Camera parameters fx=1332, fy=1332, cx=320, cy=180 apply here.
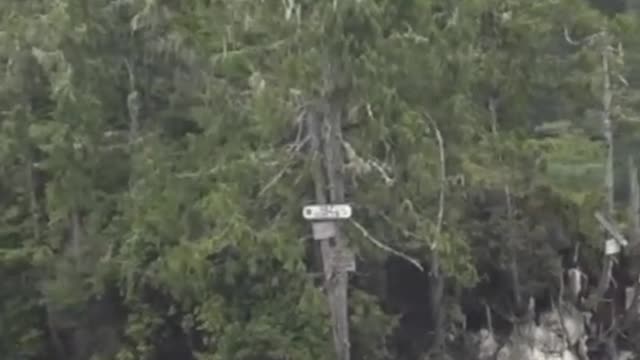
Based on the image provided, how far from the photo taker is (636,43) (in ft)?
Answer: 47.8

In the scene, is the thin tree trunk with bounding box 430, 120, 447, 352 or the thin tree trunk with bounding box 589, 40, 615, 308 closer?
the thin tree trunk with bounding box 430, 120, 447, 352

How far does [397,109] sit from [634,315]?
4646mm

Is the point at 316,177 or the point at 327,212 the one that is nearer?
the point at 327,212

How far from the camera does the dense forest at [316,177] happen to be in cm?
1206

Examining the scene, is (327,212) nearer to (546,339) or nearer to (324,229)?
(324,229)

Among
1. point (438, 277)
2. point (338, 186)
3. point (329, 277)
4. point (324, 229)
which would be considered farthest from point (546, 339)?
point (324, 229)

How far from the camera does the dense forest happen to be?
12.1 meters

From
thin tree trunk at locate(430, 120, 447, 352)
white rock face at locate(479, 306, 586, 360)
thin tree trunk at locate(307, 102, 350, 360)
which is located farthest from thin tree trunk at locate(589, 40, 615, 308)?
thin tree trunk at locate(307, 102, 350, 360)

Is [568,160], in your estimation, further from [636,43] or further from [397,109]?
[397,109]

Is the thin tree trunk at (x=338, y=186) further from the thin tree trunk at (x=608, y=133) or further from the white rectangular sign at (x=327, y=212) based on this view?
the thin tree trunk at (x=608, y=133)

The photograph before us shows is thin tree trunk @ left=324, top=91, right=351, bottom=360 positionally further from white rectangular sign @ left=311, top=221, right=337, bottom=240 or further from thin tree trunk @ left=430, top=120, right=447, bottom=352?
thin tree trunk @ left=430, top=120, right=447, bottom=352

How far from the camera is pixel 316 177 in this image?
12133 millimetres

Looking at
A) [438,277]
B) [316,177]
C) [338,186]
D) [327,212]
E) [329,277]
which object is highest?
[316,177]

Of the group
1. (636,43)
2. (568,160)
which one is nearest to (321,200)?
(568,160)
